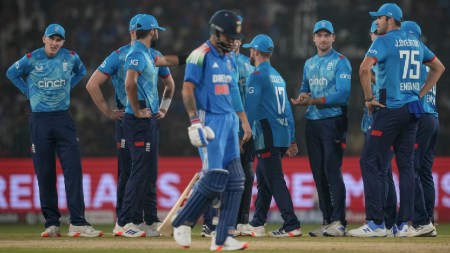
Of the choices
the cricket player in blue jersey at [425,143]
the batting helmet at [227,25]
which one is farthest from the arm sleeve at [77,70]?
the cricket player in blue jersey at [425,143]

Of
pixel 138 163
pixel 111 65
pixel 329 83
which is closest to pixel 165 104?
pixel 111 65

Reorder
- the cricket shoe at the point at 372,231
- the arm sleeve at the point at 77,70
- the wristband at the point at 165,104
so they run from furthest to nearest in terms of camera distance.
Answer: the arm sleeve at the point at 77,70 < the wristband at the point at 165,104 < the cricket shoe at the point at 372,231

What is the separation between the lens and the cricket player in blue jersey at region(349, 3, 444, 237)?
10.9 metres

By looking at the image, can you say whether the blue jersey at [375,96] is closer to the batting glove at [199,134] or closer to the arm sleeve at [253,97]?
the arm sleeve at [253,97]

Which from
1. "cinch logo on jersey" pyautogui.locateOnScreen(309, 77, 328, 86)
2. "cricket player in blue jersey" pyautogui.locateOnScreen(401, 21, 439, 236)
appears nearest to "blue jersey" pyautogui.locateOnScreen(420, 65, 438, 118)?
"cricket player in blue jersey" pyautogui.locateOnScreen(401, 21, 439, 236)

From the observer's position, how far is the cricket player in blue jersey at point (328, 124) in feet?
37.6

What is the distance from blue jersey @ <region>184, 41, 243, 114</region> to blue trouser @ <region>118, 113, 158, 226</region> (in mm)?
2079

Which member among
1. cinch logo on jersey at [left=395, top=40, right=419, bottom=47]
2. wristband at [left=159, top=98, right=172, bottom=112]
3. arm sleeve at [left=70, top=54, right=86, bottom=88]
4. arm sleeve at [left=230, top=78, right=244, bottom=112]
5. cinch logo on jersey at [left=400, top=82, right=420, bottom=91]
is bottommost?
wristband at [left=159, top=98, right=172, bottom=112]

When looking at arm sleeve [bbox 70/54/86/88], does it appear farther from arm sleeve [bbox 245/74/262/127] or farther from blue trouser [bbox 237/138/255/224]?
blue trouser [bbox 237/138/255/224]

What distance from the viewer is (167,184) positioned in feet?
52.4

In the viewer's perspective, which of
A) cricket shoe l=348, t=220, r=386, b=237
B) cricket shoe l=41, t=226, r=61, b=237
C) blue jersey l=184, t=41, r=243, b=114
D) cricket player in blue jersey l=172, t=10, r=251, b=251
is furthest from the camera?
cricket shoe l=41, t=226, r=61, b=237

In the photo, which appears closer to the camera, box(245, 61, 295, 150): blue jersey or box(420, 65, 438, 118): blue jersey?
box(245, 61, 295, 150): blue jersey

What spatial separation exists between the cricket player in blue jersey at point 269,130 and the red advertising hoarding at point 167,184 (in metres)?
4.22

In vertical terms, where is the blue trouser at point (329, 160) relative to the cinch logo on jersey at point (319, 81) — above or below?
below
